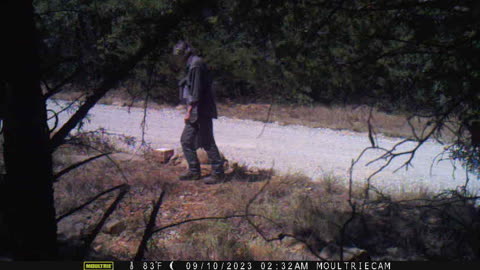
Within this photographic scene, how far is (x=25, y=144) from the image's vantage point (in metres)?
1.84

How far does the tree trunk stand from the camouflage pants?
4413mm

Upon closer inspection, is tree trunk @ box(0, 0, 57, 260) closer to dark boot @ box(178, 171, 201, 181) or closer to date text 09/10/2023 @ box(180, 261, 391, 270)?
date text 09/10/2023 @ box(180, 261, 391, 270)

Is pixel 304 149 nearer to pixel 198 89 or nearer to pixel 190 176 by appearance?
pixel 190 176

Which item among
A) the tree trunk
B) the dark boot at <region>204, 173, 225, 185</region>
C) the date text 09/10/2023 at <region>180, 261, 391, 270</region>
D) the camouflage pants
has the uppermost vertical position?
the tree trunk

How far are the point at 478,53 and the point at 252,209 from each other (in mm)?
3600

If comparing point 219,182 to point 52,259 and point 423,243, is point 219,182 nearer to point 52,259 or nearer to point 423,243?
point 423,243

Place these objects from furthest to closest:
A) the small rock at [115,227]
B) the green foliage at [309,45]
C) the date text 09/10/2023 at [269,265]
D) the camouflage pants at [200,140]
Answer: the camouflage pants at [200,140] → the small rock at [115,227] → the date text 09/10/2023 at [269,265] → the green foliage at [309,45]

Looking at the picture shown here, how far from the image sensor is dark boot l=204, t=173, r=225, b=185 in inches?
257

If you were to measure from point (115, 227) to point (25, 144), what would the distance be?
3.16 m

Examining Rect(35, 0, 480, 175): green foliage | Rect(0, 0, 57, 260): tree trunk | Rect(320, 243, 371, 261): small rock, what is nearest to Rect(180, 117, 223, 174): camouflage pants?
Rect(320, 243, 371, 261): small rock

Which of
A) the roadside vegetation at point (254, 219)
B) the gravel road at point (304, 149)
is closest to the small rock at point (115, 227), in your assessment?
the roadside vegetation at point (254, 219)

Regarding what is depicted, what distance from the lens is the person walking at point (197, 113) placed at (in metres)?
6.14

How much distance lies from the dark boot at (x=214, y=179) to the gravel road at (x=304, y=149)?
0.80m

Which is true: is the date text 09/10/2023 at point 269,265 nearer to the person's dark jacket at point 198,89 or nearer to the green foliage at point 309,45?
the green foliage at point 309,45
